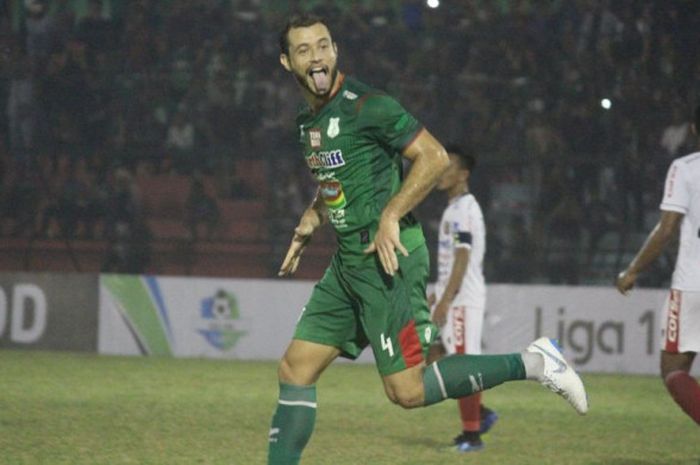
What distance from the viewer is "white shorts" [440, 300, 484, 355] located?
31.9 feet

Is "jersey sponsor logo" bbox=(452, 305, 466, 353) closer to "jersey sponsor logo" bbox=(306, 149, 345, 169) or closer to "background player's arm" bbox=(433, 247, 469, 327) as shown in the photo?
"background player's arm" bbox=(433, 247, 469, 327)

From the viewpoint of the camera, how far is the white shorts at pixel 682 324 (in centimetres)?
723

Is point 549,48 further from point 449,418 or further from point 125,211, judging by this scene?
point 449,418

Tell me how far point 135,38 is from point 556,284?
6.79 meters

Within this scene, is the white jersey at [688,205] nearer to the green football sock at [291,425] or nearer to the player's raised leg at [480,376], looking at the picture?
the player's raised leg at [480,376]

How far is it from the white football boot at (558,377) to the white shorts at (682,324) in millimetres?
1215

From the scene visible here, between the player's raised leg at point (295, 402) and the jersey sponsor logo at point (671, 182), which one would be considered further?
the jersey sponsor logo at point (671, 182)

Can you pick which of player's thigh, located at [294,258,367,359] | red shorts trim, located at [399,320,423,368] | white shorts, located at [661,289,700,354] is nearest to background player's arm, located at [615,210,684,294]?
white shorts, located at [661,289,700,354]

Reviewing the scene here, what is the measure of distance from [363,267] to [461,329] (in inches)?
153

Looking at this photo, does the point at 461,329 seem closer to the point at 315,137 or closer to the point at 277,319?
the point at 315,137

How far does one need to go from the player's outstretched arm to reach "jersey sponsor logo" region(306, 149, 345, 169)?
1.62 feet

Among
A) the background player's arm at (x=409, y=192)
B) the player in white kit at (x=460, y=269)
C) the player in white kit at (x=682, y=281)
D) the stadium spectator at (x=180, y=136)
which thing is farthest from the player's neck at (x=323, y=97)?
the stadium spectator at (x=180, y=136)

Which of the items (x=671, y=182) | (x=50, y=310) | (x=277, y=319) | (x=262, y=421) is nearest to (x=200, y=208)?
(x=277, y=319)

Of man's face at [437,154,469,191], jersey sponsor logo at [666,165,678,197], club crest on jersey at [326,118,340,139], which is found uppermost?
club crest on jersey at [326,118,340,139]
